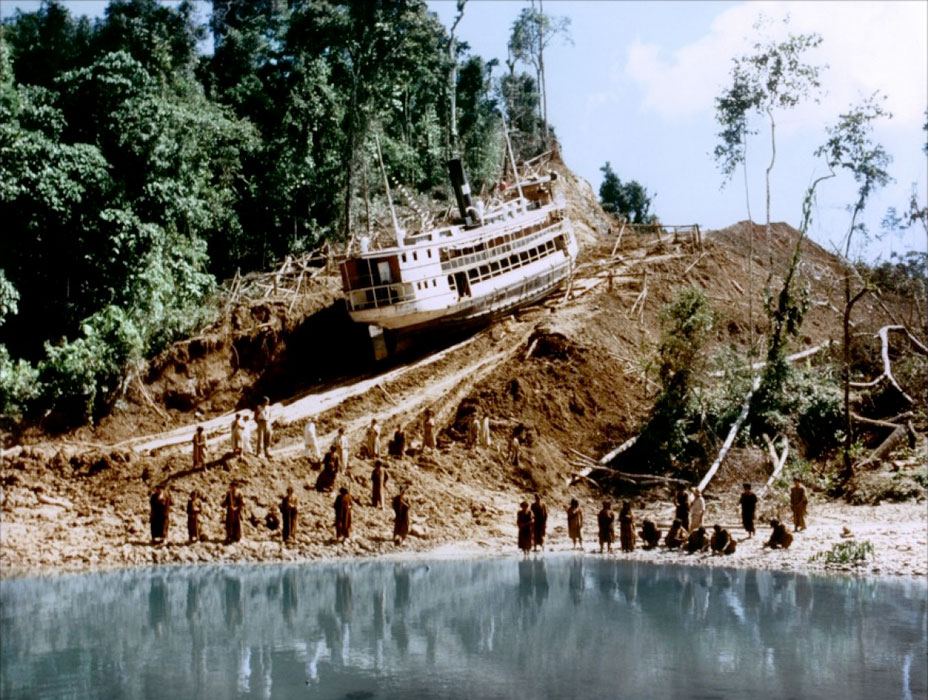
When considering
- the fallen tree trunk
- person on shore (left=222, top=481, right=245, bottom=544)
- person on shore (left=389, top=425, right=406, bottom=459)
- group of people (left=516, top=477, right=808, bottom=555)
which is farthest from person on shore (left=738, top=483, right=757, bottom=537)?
person on shore (left=222, top=481, right=245, bottom=544)

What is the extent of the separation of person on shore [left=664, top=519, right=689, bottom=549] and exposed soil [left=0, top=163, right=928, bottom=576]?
1.49 ft

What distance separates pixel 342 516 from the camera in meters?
23.1

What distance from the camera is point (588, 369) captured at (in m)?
30.8

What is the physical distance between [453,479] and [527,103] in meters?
39.2

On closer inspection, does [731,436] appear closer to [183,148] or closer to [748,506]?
[748,506]

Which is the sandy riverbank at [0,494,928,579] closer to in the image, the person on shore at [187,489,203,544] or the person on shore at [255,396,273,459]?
the person on shore at [187,489,203,544]

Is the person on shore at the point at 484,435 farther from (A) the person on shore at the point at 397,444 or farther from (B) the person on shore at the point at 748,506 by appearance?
(B) the person on shore at the point at 748,506

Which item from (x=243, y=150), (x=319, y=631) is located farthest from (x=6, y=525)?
(x=243, y=150)

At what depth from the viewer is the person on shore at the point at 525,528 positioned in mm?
22719

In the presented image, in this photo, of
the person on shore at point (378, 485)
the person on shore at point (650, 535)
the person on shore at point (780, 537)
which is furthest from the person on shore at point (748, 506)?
the person on shore at point (378, 485)

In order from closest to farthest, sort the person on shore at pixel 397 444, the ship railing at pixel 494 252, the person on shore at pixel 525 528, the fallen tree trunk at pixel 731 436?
1. the person on shore at pixel 525 528
2. the fallen tree trunk at pixel 731 436
3. the person on shore at pixel 397 444
4. the ship railing at pixel 494 252

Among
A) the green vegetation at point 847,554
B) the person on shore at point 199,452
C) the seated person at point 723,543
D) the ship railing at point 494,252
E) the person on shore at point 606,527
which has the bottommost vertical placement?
the green vegetation at point 847,554

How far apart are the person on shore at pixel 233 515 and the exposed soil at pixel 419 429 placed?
0.94 feet

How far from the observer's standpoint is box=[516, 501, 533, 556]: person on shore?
22719 millimetres
